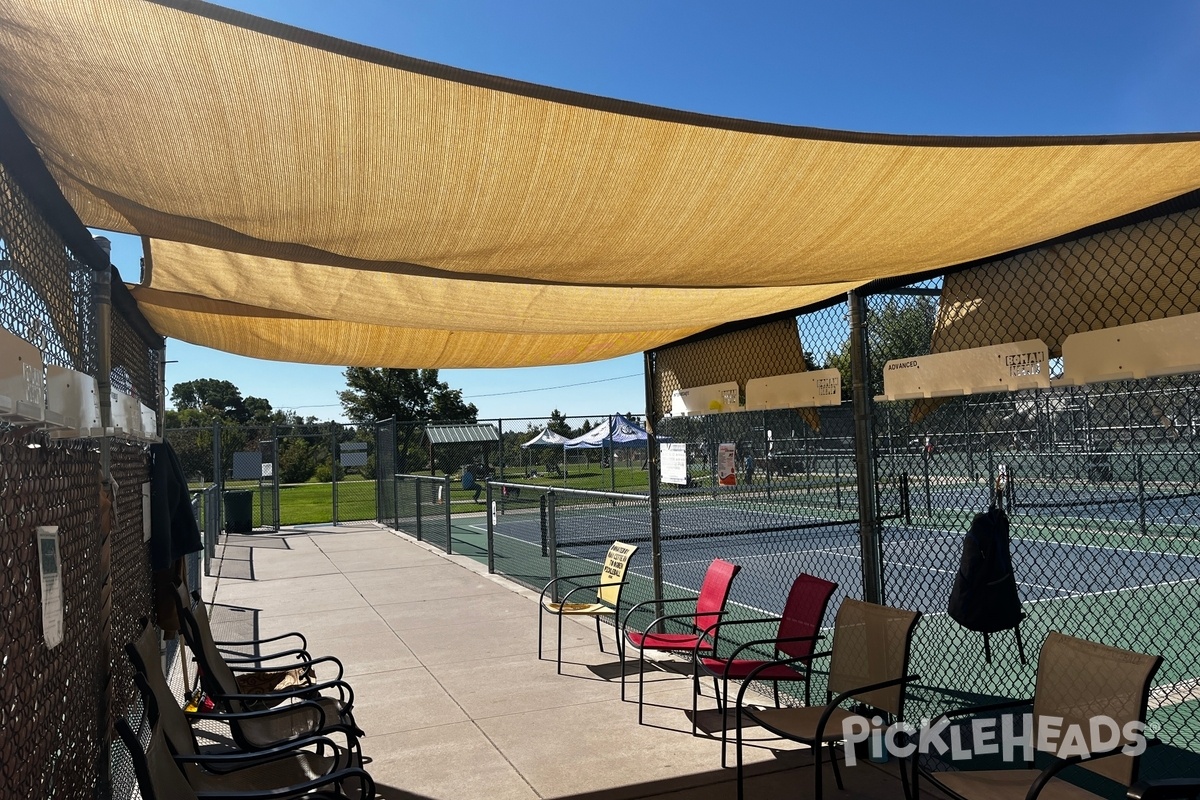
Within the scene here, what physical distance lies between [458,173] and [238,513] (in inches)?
709

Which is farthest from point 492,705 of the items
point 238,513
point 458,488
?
point 458,488

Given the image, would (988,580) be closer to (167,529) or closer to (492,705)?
(492,705)

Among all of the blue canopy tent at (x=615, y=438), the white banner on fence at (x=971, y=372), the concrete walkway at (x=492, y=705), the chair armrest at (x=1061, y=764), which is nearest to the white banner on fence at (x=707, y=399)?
the white banner on fence at (x=971, y=372)

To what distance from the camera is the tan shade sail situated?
7.35 ft

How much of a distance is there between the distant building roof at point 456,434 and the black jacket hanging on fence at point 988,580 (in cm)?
1750

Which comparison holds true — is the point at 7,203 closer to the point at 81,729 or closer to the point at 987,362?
the point at 81,729

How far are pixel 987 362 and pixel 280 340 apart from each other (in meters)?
5.44

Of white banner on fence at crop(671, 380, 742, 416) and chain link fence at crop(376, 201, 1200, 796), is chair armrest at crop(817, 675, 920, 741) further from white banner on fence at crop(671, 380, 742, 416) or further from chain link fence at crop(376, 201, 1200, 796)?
white banner on fence at crop(671, 380, 742, 416)

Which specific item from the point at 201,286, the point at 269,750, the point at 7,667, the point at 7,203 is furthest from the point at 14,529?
the point at 201,286

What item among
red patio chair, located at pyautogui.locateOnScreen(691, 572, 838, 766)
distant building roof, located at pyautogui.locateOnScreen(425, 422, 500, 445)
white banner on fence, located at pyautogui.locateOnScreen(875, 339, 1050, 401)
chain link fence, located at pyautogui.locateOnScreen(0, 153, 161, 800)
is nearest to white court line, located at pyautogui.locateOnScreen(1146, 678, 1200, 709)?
red patio chair, located at pyautogui.locateOnScreen(691, 572, 838, 766)

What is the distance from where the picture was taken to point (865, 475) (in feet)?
16.8

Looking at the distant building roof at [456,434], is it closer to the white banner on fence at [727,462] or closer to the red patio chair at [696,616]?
the white banner on fence at [727,462]

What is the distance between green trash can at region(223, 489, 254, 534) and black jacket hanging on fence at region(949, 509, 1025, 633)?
55.7ft

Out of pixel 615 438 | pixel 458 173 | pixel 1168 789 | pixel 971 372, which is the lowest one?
pixel 1168 789
